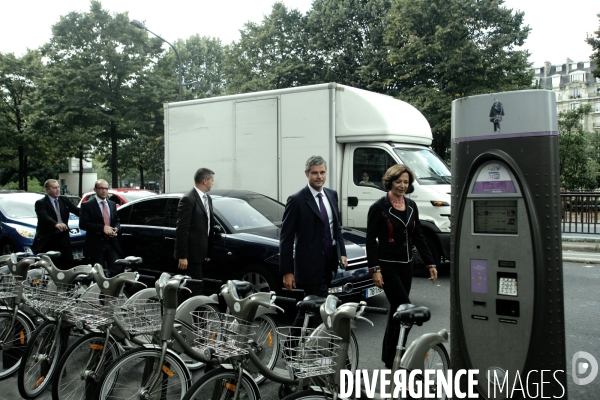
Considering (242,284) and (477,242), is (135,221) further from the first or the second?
(477,242)

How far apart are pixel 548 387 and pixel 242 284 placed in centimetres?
187

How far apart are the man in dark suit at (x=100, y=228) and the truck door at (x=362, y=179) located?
4104 millimetres

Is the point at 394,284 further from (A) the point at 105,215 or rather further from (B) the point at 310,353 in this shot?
(A) the point at 105,215

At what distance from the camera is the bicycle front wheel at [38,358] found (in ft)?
13.9

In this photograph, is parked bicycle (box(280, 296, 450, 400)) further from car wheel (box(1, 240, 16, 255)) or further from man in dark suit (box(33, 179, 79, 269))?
car wheel (box(1, 240, 16, 255))

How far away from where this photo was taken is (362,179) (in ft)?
32.4

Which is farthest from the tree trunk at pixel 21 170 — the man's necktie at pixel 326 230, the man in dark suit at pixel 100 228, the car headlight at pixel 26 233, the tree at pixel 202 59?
the man's necktie at pixel 326 230

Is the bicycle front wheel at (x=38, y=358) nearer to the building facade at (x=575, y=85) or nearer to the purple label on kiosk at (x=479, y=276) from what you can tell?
the purple label on kiosk at (x=479, y=276)

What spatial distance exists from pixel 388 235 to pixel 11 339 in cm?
328

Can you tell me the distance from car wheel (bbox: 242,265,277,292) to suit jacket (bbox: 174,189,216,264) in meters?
0.86

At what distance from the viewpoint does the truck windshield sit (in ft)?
31.3

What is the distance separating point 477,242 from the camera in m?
3.37

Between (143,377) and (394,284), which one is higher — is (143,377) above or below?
below

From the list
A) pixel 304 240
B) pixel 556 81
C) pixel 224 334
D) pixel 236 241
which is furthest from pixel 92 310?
pixel 556 81
